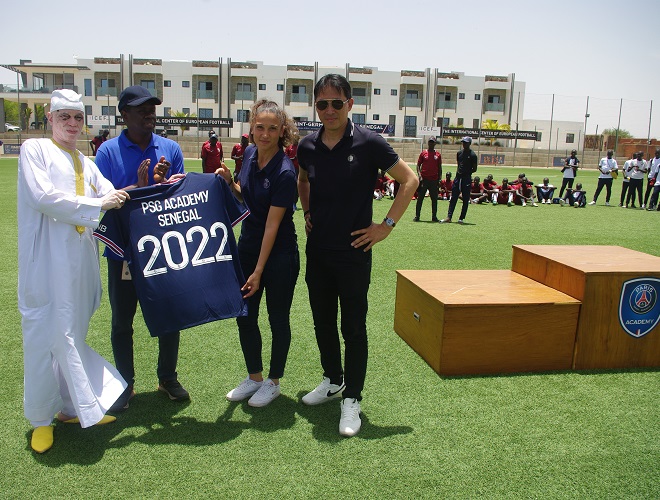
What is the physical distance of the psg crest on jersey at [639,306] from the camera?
13.6 feet

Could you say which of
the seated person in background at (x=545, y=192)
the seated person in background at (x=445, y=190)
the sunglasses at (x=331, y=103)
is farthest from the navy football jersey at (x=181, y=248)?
A: the seated person in background at (x=545, y=192)

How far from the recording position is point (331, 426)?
11.0 feet

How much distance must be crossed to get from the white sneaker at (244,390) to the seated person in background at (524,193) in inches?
619

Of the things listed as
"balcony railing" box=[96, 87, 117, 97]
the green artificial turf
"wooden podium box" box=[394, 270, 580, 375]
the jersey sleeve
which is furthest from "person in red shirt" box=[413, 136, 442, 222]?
"balcony railing" box=[96, 87, 117, 97]

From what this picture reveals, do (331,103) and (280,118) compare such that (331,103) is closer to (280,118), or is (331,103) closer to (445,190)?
(280,118)

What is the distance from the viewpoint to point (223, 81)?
6344 cm

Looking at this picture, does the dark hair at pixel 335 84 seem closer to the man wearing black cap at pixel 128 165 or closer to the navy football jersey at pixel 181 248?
the navy football jersey at pixel 181 248

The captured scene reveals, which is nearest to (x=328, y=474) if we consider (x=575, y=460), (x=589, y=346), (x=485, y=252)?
(x=575, y=460)

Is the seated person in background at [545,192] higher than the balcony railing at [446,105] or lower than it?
lower

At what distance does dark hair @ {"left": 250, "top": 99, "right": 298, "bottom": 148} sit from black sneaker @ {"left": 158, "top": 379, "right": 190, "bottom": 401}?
167cm

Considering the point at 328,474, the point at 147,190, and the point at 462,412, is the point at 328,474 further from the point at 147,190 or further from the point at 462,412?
the point at 147,190

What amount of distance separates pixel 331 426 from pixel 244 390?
0.69 metres

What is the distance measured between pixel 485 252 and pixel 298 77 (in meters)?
59.5

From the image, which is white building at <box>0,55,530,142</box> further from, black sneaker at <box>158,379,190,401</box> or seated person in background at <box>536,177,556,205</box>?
Result: black sneaker at <box>158,379,190,401</box>
